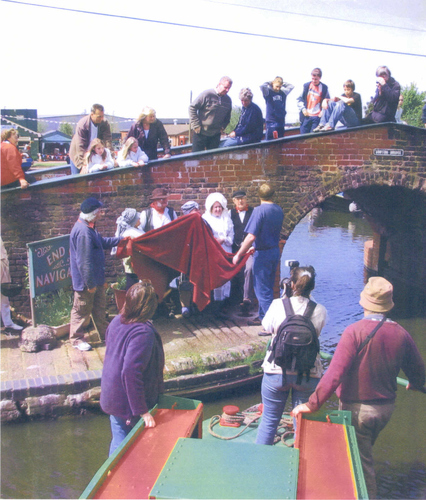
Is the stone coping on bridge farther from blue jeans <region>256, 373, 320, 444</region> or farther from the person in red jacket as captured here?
blue jeans <region>256, 373, 320, 444</region>

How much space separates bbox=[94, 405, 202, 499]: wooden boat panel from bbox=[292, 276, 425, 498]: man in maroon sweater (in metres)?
0.83

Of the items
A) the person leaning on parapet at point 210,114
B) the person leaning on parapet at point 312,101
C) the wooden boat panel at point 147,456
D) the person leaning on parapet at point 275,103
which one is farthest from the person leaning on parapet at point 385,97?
the wooden boat panel at point 147,456

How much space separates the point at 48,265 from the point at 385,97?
21.0 ft

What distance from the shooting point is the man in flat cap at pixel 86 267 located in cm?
630

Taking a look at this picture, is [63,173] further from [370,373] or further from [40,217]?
[370,373]

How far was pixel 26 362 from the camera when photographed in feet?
20.9

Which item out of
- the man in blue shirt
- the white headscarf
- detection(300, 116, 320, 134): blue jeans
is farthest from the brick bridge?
the man in blue shirt

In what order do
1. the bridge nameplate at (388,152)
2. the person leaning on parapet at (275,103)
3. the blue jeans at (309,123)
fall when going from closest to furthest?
the person leaning on parapet at (275,103)
the bridge nameplate at (388,152)
the blue jeans at (309,123)

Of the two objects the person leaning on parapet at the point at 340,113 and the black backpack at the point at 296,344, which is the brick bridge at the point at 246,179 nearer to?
the person leaning on parapet at the point at 340,113

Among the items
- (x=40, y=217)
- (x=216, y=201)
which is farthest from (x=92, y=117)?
(x=216, y=201)

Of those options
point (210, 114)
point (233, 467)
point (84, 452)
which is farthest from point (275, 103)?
point (233, 467)

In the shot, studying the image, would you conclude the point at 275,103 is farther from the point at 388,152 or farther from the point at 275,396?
the point at 275,396

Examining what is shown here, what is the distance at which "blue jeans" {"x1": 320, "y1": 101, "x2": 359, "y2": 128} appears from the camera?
29.6ft

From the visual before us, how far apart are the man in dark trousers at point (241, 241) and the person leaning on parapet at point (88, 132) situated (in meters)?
2.24
